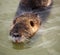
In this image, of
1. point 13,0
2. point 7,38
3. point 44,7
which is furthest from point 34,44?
point 13,0

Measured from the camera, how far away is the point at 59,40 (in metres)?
6.45

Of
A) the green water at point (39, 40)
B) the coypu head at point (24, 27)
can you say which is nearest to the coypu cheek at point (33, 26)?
the coypu head at point (24, 27)

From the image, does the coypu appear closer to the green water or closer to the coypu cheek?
the coypu cheek

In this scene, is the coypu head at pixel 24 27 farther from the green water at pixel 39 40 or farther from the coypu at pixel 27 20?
the green water at pixel 39 40

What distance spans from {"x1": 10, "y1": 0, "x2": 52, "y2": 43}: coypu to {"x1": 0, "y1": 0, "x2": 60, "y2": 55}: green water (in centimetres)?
20

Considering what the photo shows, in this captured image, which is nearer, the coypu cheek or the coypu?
the coypu

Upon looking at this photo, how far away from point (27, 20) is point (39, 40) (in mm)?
594

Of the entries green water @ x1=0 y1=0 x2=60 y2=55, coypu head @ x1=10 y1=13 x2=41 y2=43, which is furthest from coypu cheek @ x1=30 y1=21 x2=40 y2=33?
green water @ x1=0 y1=0 x2=60 y2=55

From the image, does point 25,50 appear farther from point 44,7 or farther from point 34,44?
point 44,7

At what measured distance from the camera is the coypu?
20.1ft

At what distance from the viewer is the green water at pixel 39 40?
20.0 feet

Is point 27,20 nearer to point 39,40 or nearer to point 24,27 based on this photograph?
point 24,27

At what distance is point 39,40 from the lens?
21.4ft

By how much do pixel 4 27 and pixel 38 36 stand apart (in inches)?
42.1
